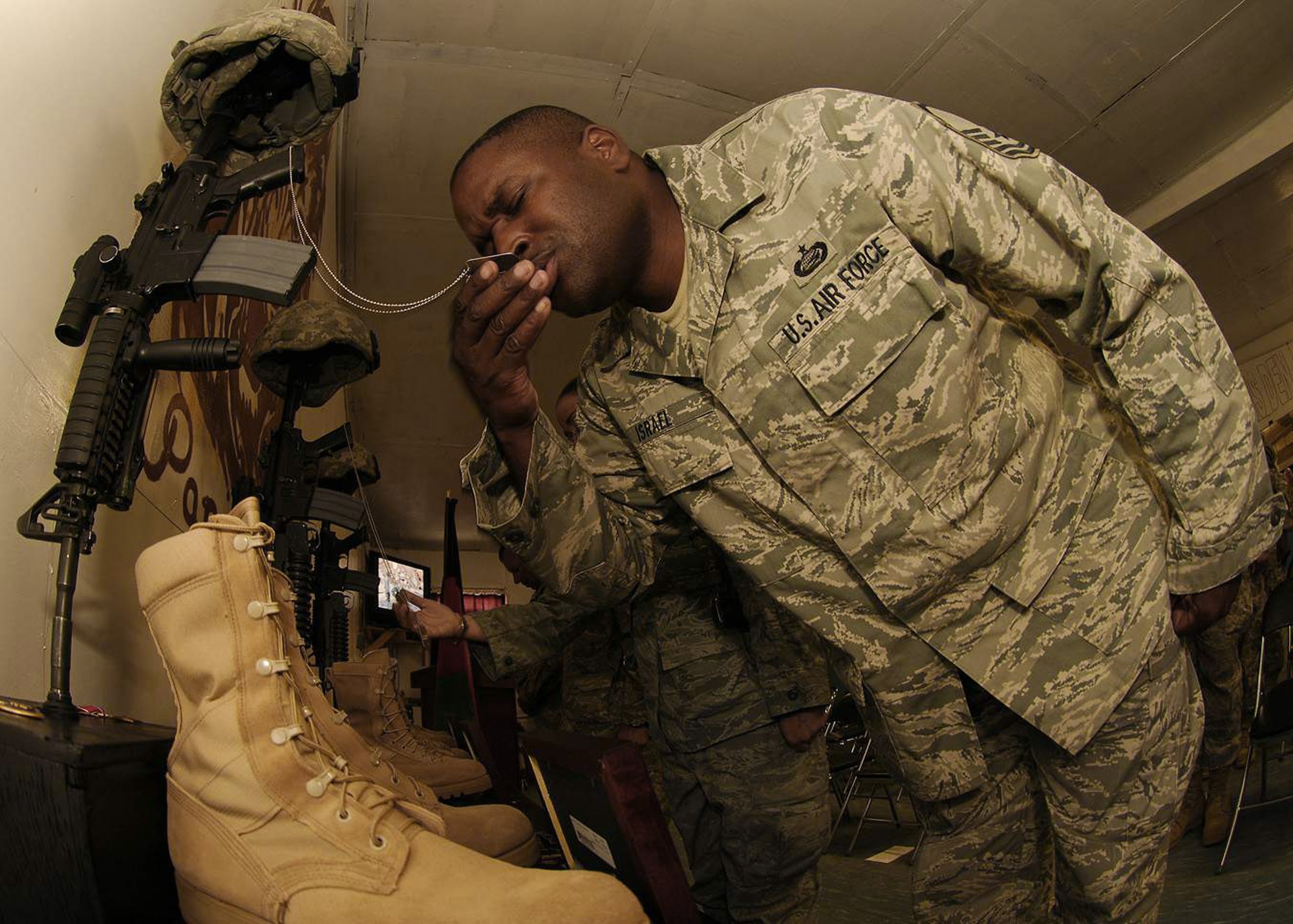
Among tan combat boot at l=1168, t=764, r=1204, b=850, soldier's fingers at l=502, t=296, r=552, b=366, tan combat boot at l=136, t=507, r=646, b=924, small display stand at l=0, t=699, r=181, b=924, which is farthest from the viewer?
tan combat boot at l=1168, t=764, r=1204, b=850

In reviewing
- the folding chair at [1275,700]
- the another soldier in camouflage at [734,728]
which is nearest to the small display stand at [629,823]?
the another soldier in camouflage at [734,728]

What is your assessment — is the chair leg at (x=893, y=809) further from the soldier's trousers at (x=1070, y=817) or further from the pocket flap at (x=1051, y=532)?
the pocket flap at (x=1051, y=532)

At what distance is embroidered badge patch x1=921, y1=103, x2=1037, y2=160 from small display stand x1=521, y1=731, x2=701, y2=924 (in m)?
0.95

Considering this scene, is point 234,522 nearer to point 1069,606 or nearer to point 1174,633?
point 1069,606

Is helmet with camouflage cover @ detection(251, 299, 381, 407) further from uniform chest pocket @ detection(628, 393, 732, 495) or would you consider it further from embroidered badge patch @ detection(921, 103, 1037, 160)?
embroidered badge patch @ detection(921, 103, 1037, 160)

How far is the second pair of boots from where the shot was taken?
2785 mm

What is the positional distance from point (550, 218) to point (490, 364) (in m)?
0.25

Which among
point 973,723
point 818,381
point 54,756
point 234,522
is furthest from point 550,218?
point 973,723

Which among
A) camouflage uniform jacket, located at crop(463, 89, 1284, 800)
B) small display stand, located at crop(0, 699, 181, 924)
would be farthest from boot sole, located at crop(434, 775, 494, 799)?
small display stand, located at crop(0, 699, 181, 924)

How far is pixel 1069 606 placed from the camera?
1.14 metres

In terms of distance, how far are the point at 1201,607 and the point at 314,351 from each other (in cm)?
215

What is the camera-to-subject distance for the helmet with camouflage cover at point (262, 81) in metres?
1.25

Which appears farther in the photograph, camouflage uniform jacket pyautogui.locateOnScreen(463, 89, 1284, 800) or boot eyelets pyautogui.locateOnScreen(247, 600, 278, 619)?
camouflage uniform jacket pyautogui.locateOnScreen(463, 89, 1284, 800)

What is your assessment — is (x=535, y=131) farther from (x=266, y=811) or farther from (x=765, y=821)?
(x=765, y=821)
